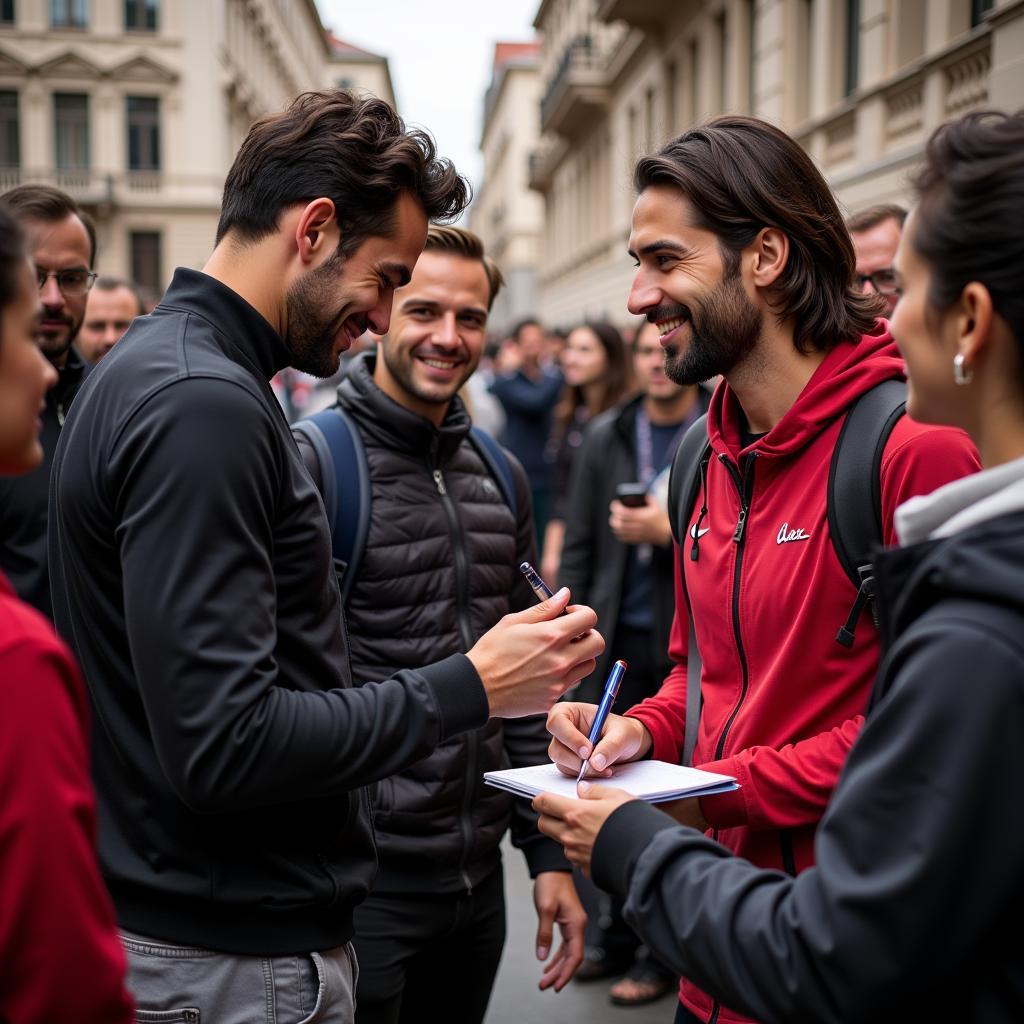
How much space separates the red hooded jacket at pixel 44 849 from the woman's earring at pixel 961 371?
43.1 inches

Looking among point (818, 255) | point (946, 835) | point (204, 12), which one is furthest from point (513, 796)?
point (204, 12)

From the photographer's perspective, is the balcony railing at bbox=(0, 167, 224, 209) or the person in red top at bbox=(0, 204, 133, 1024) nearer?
the person in red top at bbox=(0, 204, 133, 1024)

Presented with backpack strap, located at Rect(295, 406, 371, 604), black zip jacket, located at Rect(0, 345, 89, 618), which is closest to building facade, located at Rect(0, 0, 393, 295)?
black zip jacket, located at Rect(0, 345, 89, 618)

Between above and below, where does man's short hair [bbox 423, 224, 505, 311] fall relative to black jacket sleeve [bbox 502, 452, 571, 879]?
above

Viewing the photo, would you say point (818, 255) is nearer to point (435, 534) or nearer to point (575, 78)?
point (435, 534)

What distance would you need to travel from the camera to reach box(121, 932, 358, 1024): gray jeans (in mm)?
1812

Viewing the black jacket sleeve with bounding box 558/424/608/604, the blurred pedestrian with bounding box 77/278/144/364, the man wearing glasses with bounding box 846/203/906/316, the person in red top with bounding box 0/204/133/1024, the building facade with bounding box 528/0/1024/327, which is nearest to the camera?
the person in red top with bounding box 0/204/133/1024

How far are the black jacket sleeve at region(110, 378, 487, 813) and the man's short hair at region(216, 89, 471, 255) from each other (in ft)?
1.35

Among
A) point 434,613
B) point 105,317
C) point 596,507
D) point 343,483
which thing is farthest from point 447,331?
point 105,317

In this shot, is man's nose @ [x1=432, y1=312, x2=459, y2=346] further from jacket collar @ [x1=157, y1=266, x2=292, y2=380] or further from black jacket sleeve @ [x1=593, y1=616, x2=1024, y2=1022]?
black jacket sleeve @ [x1=593, y1=616, x2=1024, y2=1022]

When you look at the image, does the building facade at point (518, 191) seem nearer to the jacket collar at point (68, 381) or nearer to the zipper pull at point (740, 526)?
the jacket collar at point (68, 381)

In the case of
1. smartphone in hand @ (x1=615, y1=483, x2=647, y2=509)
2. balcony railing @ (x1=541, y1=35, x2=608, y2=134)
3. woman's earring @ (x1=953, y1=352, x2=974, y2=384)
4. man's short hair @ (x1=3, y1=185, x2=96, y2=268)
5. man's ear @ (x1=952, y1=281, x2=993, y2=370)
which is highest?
balcony railing @ (x1=541, y1=35, x2=608, y2=134)

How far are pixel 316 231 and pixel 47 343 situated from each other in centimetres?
211

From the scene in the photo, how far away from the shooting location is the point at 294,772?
1.70 metres
